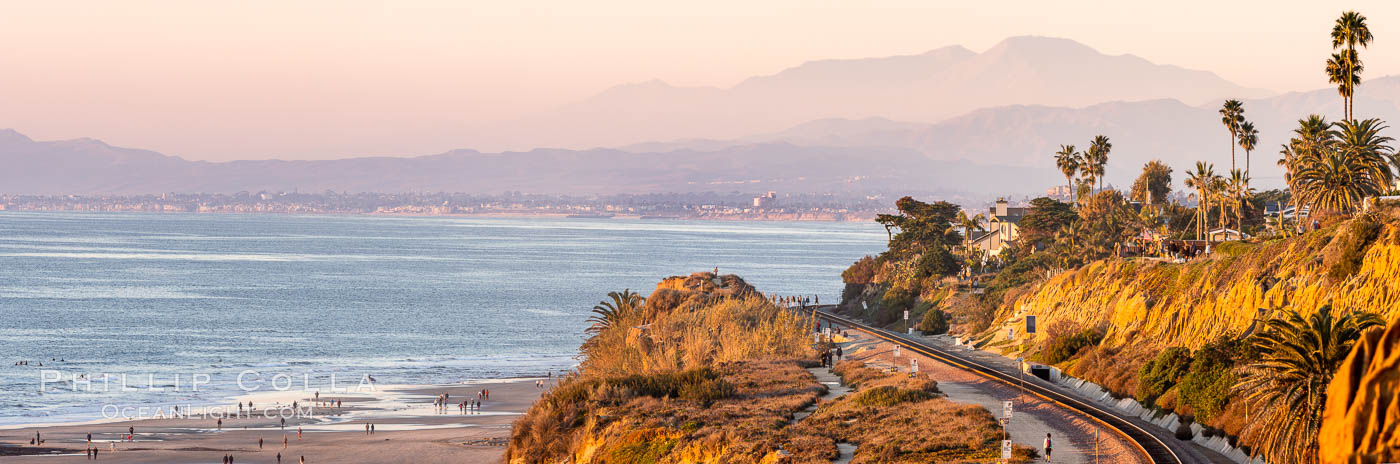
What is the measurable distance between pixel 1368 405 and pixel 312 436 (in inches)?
2383

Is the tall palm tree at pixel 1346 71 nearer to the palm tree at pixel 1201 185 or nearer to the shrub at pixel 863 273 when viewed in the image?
the palm tree at pixel 1201 185

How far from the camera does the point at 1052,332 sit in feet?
203

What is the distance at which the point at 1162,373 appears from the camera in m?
45.1

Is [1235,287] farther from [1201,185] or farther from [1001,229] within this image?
[1001,229]

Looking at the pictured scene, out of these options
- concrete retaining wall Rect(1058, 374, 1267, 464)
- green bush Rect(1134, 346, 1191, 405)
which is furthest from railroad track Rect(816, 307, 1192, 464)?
green bush Rect(1134, 346, 1191, 405)

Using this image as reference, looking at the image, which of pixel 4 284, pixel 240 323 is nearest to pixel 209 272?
pixel 4 284

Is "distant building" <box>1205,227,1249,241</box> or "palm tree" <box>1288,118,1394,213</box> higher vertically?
"palm tree" <box>1288,118,1394,213</box>

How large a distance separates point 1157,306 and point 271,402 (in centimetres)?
5254

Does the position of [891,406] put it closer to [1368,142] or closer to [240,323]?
[1368,142]

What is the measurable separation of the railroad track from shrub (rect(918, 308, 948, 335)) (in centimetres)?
1211

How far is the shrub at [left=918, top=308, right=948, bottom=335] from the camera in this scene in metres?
83.9

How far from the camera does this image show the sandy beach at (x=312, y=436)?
5750 cm

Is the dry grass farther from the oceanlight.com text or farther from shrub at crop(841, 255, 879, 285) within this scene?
shrub at crop(841, 255, 879, 285)

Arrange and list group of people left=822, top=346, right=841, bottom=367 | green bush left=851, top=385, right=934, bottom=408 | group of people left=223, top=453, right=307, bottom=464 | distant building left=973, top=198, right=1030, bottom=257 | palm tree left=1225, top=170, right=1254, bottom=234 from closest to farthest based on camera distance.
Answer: green bush left=851, top=385, right=934, bottom=408 → group of people left=223, top=453, right=307, bottom=464 → group of people left=822, top=346, right=841, bottom=367 → palm tree left=1225, top=170, right=1254, bottom=234 → distant building left=973, top=198, right=1030, bottom=257
